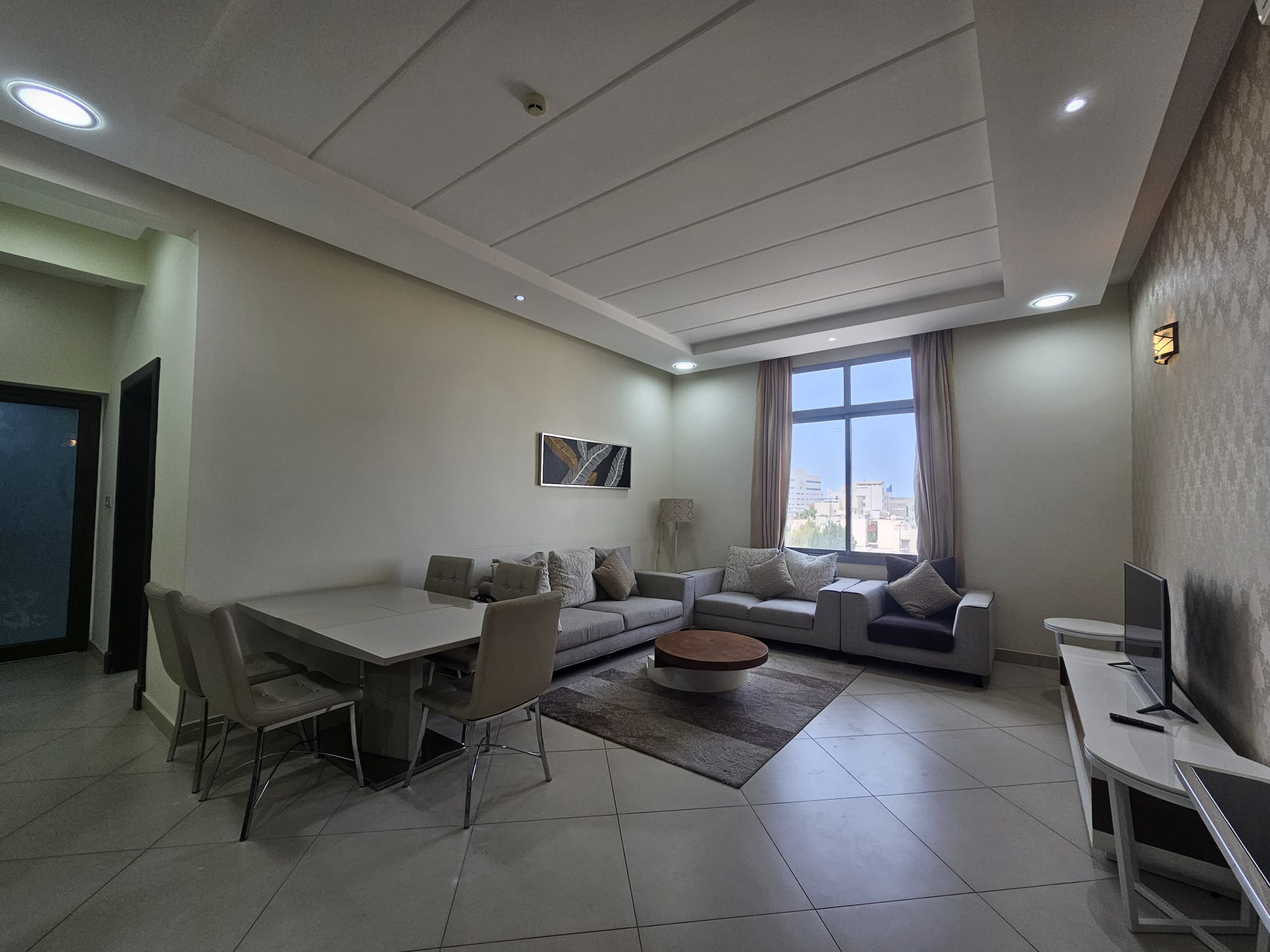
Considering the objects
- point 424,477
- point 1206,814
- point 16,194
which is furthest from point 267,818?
point 16,194

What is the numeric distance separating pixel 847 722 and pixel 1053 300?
357 cm

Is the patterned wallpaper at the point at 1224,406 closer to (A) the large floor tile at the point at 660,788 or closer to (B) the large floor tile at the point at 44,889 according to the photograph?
(A) the large floor tile at the point at 660,788

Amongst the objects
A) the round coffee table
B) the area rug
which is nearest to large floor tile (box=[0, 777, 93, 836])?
the area rug

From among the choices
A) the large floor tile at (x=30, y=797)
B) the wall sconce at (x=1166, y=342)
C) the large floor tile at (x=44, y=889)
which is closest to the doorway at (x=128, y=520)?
the large floor tile at (x=30, y=797)

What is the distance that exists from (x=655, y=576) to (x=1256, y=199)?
4.52 metres

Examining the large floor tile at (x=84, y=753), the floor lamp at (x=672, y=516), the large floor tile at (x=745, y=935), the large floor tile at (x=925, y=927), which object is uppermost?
the floor lamp at (x=672, y=516)

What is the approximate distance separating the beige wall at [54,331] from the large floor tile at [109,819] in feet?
11.0

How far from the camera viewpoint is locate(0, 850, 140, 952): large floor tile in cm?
167

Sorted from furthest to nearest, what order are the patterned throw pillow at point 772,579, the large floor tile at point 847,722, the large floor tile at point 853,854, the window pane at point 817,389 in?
the window pane at point 817,389 < the patterned throw pillow at point 772,579 < the large floor tile at point 847,722 < the large floor tile at point 853,854

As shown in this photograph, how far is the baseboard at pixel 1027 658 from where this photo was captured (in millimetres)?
4426

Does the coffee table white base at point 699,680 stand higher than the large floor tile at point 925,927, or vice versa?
the coffee table white base at point 699,680

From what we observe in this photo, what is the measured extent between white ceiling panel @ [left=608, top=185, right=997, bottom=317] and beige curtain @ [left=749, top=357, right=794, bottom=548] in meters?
1.85

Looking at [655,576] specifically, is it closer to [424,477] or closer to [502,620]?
[424,477]

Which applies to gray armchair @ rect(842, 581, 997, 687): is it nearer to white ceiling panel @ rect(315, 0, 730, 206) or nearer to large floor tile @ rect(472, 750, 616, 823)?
large floor tile @ rect(472, 750, 616, 823)
